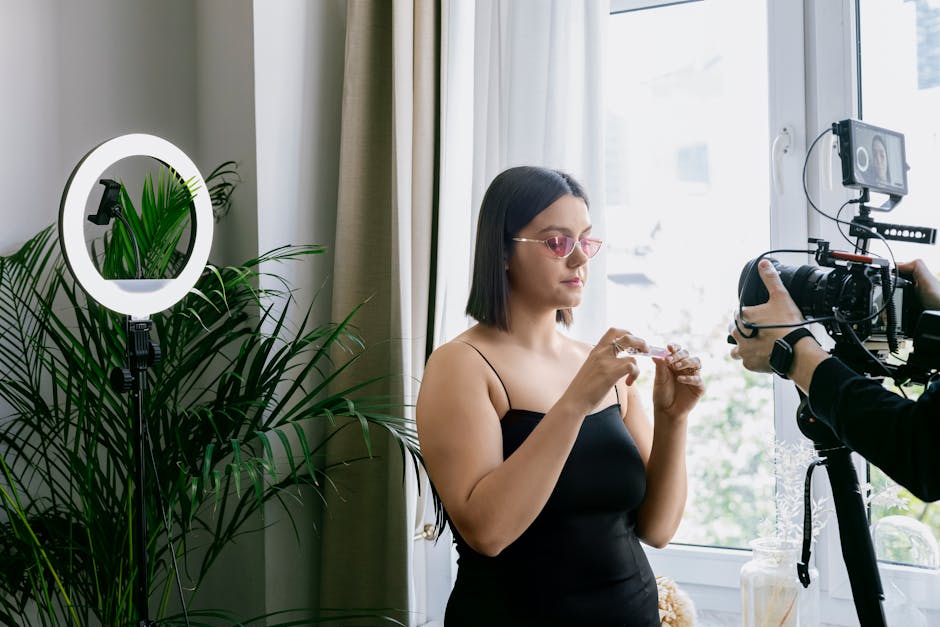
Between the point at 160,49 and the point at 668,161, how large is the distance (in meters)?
1.30

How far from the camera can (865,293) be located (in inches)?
44.9

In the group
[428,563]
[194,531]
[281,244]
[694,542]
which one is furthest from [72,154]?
[694,542]

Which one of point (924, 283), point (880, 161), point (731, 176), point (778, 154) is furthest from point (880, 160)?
point (731, 176)

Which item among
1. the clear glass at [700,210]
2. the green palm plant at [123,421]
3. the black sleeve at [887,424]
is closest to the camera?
the black sleeve at [887,424]

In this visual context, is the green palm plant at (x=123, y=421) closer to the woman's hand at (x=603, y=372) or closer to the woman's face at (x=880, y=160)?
the woman's hand at (x=603, y=372)

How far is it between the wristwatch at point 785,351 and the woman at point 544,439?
18 centimetres

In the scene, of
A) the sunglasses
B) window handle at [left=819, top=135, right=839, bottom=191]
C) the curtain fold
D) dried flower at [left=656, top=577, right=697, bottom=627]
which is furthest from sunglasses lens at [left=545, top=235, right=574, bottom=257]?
dried flower at [left=656, top=577, right=697, bottom=627]

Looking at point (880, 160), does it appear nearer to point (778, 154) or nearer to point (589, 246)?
point (589, 246)

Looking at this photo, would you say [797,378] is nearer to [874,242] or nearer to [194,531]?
[874,242]

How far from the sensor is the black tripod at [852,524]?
119 cm

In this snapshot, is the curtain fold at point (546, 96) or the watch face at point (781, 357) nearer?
the watch face at point (781, 357)

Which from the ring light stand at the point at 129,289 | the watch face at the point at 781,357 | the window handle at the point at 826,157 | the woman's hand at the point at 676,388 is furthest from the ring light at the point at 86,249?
the window handle at the point at 826,157

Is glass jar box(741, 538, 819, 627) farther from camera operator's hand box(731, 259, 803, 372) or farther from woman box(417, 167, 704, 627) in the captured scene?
camera operator's hand box(731, 259, 803, 372)

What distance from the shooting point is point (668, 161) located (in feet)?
7.04
